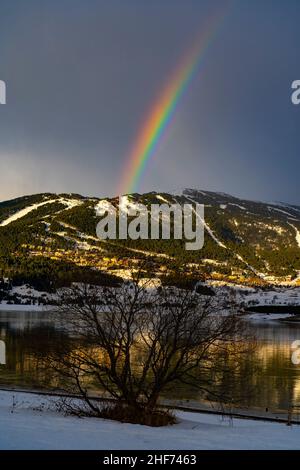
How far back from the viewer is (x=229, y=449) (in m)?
15.4

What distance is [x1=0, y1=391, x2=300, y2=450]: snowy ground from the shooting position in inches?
580

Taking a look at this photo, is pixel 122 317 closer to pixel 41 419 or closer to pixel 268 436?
pixel 41 419

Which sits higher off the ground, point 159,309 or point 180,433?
point 159,309

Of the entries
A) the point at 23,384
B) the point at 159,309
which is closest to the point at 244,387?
the point at 23,384

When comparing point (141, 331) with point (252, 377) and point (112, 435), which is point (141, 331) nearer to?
point (112, 435)

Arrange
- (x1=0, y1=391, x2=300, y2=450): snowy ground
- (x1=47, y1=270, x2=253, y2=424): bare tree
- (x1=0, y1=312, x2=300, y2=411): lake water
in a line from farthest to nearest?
(x1=0, y1=312, x2=300, y2=411): lake water → (x1=47, y1=270, x2=253, y2=424): bare tree → (x1=0, y1=391, x2=300, y2=450): snowy ground

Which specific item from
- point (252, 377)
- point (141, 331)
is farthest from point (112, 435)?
point (252, 377)

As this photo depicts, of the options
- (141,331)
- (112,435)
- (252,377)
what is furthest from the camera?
(252,377)

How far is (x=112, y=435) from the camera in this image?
1677 centimetres

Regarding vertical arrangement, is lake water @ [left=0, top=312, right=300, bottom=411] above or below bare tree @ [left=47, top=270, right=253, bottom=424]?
below

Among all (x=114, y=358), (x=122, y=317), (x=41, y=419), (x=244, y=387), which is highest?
(x=122, y=317)

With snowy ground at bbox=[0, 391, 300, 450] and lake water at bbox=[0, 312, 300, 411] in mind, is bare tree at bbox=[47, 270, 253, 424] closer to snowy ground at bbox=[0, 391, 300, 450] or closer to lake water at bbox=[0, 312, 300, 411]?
snowy ground at bbox=[0, 391, 300, 450]

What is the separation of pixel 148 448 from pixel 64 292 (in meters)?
11.7

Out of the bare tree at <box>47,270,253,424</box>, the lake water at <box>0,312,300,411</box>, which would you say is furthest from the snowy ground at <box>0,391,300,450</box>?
the lake water at <box>0,312,300,411</box>
